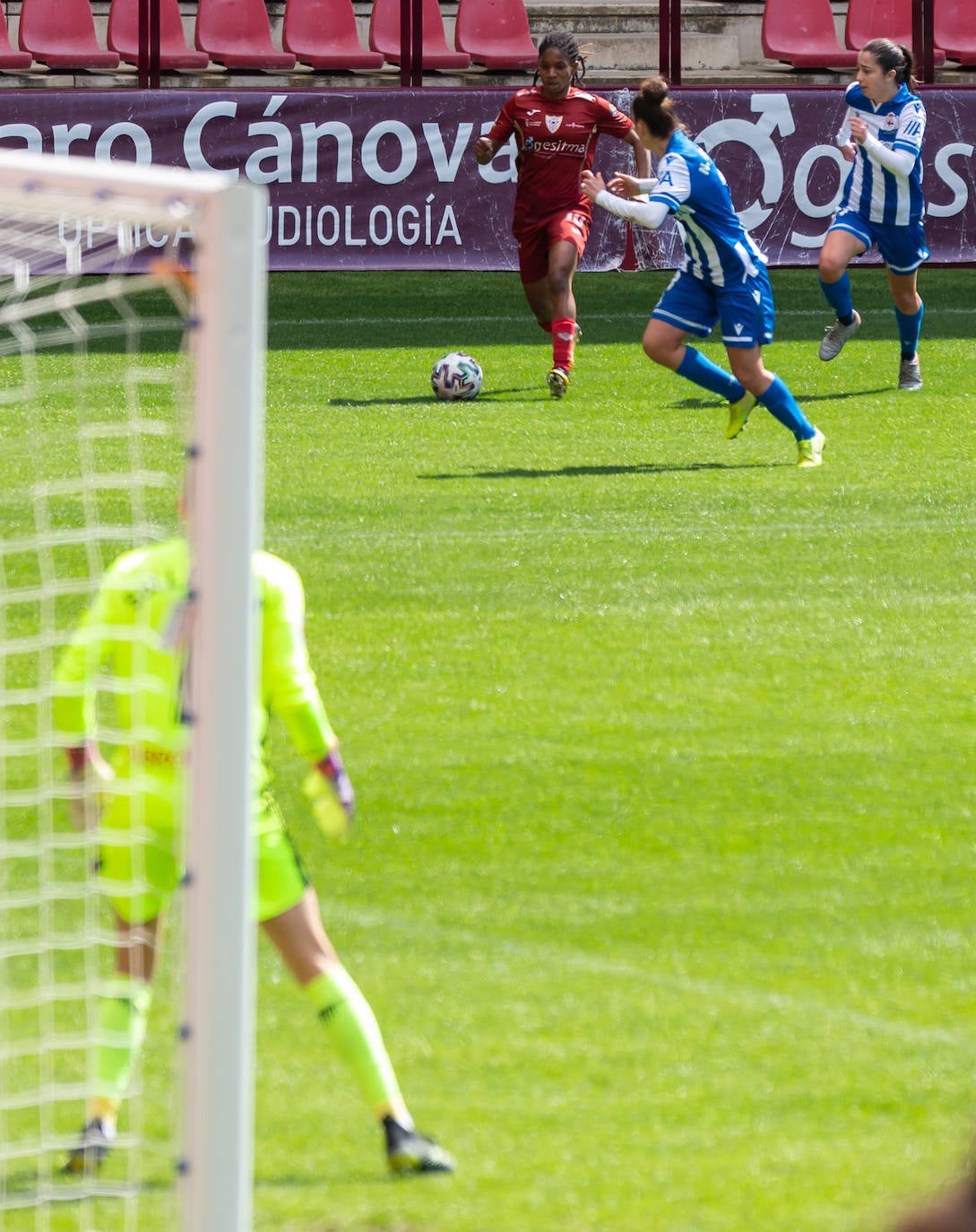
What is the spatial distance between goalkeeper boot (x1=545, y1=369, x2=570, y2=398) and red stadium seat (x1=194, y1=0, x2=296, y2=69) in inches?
358

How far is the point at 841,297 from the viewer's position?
46.4 feet

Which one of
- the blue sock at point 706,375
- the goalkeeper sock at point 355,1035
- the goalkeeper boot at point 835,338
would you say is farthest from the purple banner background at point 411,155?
the goalkeeper sock at point 355,1035

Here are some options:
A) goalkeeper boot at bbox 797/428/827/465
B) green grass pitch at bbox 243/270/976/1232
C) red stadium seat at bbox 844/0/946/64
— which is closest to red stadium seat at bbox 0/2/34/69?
red stadium seat at bbox 844/0/946/64

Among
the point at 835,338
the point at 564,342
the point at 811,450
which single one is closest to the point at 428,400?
the point at 564,342

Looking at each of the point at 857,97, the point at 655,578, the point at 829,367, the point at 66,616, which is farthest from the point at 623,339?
the point at 66,616

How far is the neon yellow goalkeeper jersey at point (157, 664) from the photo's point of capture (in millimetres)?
4301

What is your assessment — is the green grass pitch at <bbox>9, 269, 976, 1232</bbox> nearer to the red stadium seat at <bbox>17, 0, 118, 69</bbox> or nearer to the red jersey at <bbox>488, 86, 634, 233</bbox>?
the red jersey at <bbox>488, 86, 634, 233</bbox>

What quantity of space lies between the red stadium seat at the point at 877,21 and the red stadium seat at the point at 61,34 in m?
7.51

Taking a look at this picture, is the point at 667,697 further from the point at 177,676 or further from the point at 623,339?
the point at 623,339

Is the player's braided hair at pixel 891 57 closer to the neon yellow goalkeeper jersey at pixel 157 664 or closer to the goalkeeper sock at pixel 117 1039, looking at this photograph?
the neon yellow goalkeeper jersey at pixel 157 664

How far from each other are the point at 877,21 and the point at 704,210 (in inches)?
480

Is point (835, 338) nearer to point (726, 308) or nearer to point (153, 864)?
point (726, 308)

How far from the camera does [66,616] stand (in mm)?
8617

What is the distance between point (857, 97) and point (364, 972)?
972cm
